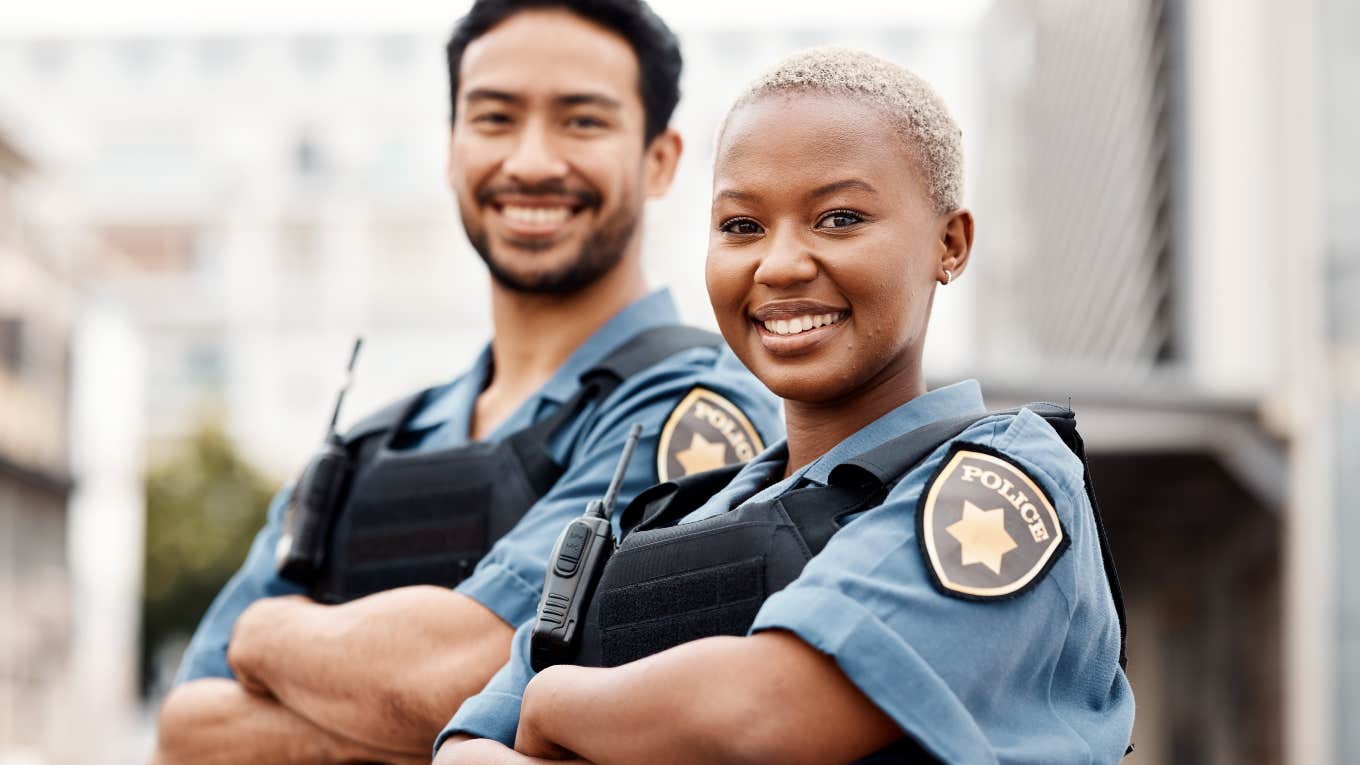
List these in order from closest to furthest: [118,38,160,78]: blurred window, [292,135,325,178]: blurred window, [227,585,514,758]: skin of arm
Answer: [227,585,514,758]: skin of arm
[292,135,325,178]: blurred window
[118,38,160,78]: blurred window

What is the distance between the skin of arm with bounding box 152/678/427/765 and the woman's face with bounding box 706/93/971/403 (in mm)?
1009

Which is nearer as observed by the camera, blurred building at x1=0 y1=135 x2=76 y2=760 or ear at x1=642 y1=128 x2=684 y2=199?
ear at x1=642 y1=128 x2=684 y2=199

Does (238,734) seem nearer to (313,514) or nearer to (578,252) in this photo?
(313,514)

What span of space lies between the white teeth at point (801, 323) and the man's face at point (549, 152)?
104 cm

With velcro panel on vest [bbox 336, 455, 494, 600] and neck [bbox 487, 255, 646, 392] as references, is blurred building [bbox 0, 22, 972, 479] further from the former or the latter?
velcro panel on vest [bbox 336, 455, 494, 600]

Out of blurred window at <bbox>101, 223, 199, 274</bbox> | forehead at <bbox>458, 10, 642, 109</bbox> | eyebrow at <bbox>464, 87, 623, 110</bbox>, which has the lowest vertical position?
blurred window at <bbox>101, 223, 199, 274</bbox>

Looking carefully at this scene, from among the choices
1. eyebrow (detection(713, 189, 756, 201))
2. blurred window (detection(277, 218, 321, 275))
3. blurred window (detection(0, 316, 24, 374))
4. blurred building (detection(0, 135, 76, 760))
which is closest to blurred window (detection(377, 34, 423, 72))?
blurred window (detection(277, 218, 321, 275))

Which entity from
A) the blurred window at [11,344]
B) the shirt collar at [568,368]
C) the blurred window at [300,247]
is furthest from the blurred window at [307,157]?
the shirt collar at [568,368]

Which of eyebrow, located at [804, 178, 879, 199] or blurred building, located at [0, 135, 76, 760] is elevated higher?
eyebrow, located at [804, 178, 879, 199]

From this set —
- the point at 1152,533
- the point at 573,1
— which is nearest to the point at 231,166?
the point at 1152,533

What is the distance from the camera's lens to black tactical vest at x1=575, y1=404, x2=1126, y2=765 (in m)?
1.90

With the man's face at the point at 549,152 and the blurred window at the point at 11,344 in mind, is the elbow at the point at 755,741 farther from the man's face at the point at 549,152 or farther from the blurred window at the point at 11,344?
the blurred window at the point at 11,344

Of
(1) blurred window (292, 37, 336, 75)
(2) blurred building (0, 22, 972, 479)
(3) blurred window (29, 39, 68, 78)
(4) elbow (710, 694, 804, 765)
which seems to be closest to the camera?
(4) elbow (710, 694, 804, 765)

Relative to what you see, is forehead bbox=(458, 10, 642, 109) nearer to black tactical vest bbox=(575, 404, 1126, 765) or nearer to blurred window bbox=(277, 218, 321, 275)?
black tactical vest bbox=(575, 404, 1126, 765)
